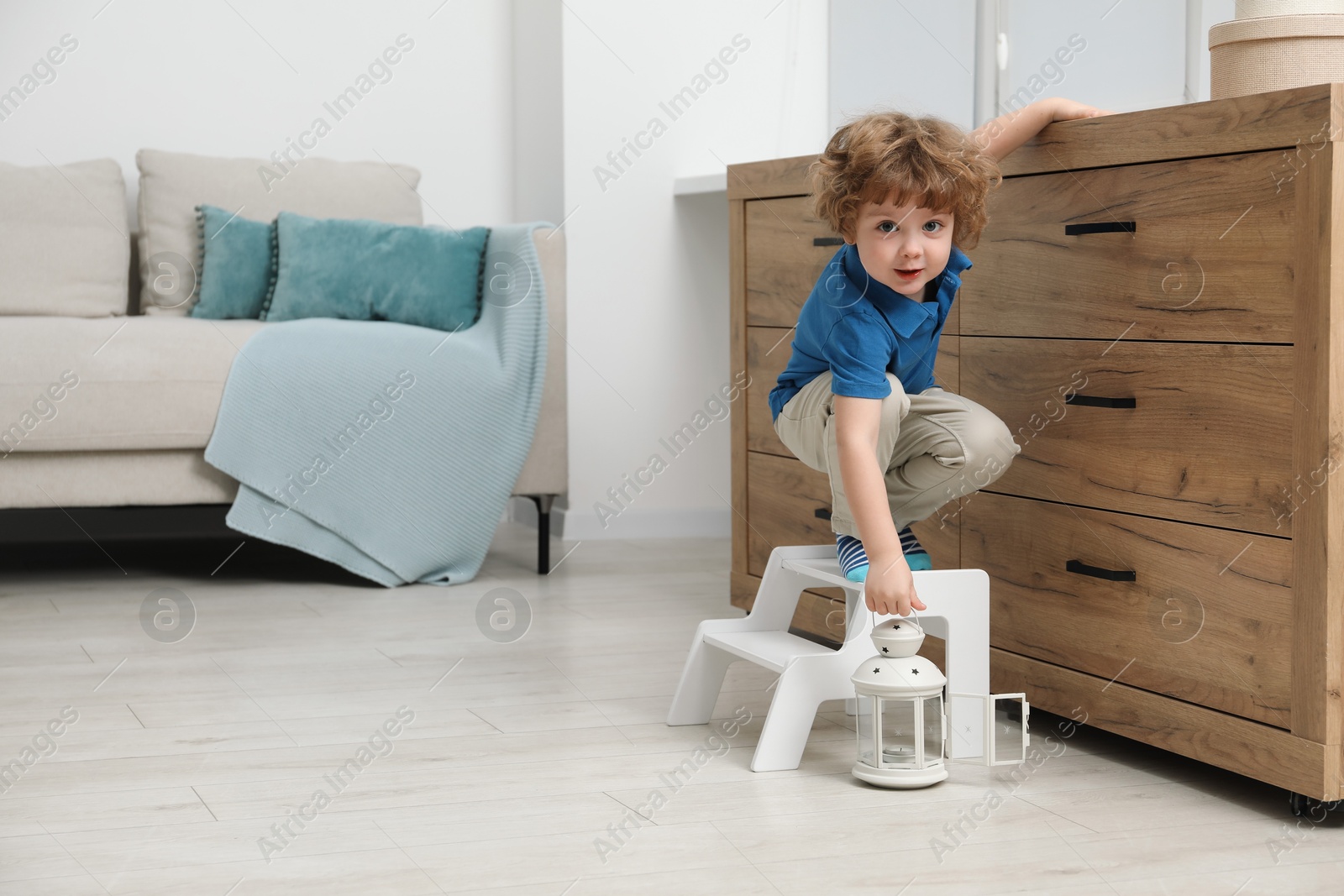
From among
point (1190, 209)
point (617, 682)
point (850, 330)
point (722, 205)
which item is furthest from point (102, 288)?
point (1190, 209)

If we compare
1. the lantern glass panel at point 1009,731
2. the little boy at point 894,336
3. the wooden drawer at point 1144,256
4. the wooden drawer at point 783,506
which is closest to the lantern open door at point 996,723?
the lantern glass panel at point 1009,731

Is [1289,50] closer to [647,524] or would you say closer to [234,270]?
[647,524]

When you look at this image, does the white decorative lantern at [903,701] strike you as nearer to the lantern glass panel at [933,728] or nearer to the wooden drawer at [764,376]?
the lantern glass panel at [933,728]

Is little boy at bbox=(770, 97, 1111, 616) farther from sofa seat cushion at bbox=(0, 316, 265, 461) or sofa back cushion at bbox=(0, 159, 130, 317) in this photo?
sofa back cushion at bbox=(0, 159, 130, 317)

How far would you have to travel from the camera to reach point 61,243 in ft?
8.75

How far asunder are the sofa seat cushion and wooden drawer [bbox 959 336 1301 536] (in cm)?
132

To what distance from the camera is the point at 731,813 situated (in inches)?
47.8

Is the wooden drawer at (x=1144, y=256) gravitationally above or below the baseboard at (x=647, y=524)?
above

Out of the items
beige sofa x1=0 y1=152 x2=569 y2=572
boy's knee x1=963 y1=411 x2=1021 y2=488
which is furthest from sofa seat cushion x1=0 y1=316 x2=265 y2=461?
boy's knee x1=963 y1=411 x2=1021 y2=488

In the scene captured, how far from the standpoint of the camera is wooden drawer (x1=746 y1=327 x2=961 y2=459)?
1.97m

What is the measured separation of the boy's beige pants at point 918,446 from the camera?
4.58 feet

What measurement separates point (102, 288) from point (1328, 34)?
225cm

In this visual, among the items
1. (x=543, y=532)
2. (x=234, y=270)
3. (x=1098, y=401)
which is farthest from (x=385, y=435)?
(x=1098, y=401)

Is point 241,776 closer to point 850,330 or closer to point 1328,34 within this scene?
point 850,330
